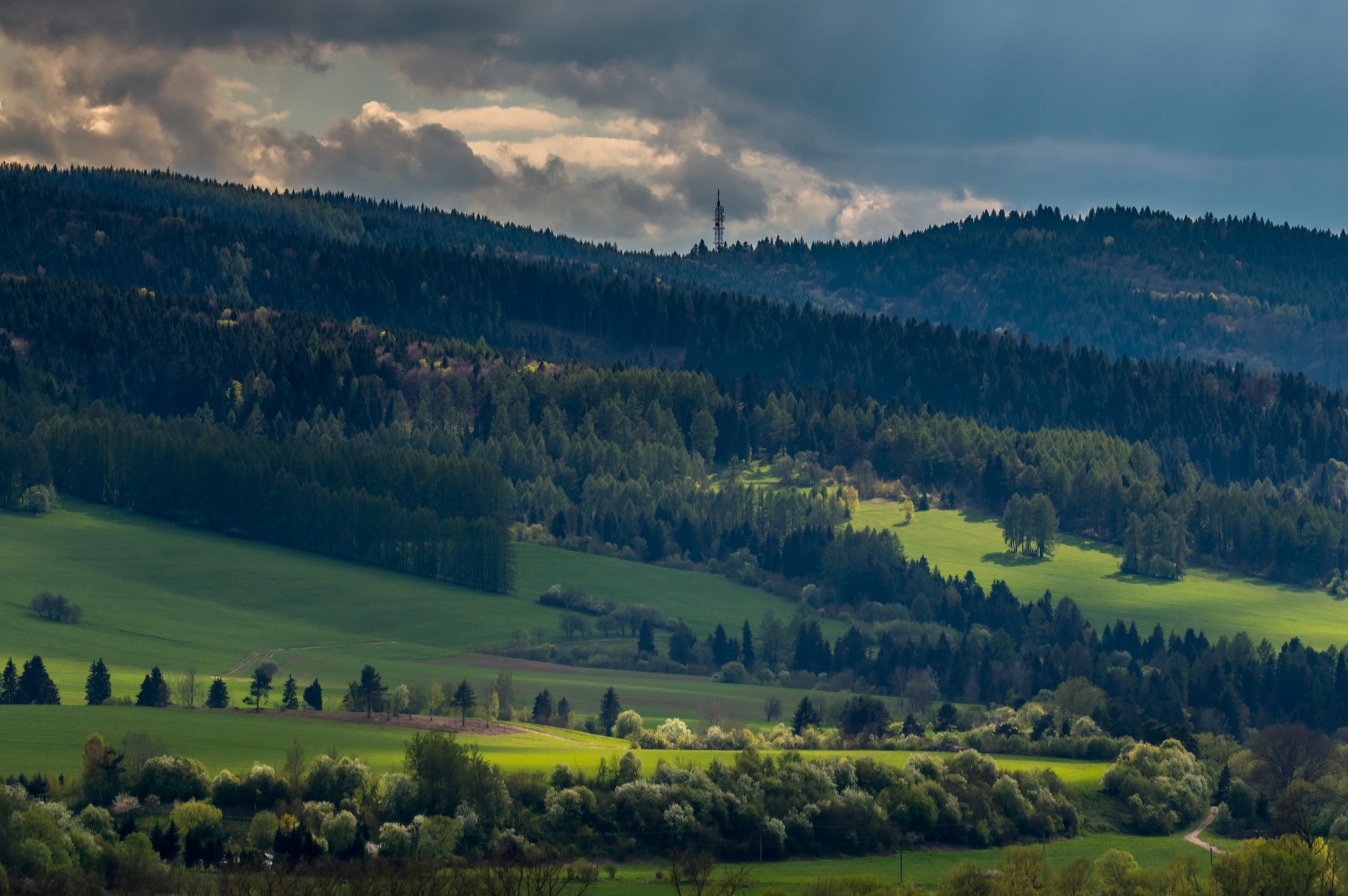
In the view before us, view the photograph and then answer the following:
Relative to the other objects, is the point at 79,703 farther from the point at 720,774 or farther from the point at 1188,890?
the point at 1188,890

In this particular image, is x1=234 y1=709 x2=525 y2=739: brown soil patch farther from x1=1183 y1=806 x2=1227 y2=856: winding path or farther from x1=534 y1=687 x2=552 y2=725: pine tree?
x1=1183 y1=806 x2=1227 y2=856: winding path

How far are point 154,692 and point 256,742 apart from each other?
20.1 meters

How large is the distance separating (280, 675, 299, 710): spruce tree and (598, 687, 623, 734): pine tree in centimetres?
2723

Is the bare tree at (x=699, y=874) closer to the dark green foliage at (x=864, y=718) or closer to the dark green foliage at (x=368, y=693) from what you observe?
the dark green foliage at (x=864, y=718)

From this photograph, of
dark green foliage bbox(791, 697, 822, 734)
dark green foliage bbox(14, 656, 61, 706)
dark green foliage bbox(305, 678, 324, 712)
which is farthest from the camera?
dark green foliage bbox(791, 697, 822, 734)

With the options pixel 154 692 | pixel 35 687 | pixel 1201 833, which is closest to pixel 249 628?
pixel 154 692

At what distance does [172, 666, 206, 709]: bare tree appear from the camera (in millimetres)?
135750

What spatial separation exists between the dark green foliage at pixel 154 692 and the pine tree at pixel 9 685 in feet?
31.9

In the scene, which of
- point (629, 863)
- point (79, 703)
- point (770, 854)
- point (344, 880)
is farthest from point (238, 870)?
point (79, 703)

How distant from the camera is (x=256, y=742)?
386ft

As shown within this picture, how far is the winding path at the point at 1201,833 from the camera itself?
4747 inches

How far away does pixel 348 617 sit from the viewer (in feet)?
611

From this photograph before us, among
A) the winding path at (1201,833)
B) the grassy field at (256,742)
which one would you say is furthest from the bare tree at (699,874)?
the winding path at (1201,833)

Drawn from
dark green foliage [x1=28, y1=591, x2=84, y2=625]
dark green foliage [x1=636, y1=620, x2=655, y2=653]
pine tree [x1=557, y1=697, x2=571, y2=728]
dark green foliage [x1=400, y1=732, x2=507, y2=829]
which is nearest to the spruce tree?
pine tree [x1=557, y1=697, x2=571, y2=728]
